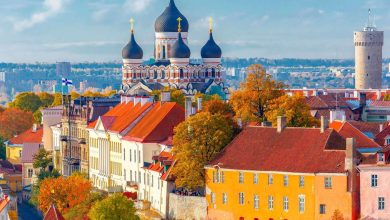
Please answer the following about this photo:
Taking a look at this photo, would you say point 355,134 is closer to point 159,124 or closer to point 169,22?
point 159,124

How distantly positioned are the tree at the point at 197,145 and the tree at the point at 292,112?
14.8ft

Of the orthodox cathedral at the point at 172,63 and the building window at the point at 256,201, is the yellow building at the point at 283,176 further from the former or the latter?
the orthodox cathedral at the point at 172,63

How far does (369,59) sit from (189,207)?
4430 inches

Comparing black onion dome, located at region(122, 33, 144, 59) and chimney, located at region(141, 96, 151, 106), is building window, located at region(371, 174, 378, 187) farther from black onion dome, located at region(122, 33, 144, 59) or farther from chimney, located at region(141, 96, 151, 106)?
black onion dome, located at region(122, 33, 144, 59)

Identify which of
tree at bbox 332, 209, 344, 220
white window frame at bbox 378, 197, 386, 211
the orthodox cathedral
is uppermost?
the orthodox cathedral

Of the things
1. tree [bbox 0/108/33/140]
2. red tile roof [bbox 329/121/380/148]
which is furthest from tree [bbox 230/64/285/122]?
tree [bbox 0/108/33/140]

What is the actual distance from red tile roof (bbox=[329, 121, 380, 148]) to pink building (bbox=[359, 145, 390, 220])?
6.13 m

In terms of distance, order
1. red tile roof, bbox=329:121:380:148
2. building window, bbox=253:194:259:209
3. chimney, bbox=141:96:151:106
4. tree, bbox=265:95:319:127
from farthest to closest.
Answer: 1. chimney, bbox=141:96:151:106
2. tree, bbox=265:95:319:127
3. red tile roof, bbox=329:121:380:148
4. building window, bbox=253:194:259:209

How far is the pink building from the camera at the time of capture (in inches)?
3009

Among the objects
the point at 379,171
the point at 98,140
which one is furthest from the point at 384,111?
the point at 379,171

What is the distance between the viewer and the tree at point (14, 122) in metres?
166

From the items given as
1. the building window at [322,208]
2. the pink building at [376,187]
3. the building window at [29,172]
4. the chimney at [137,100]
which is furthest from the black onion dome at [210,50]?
the pink building at [376,187]

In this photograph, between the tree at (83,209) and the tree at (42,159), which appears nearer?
the tree at (83,209)

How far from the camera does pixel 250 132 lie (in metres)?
85.9
